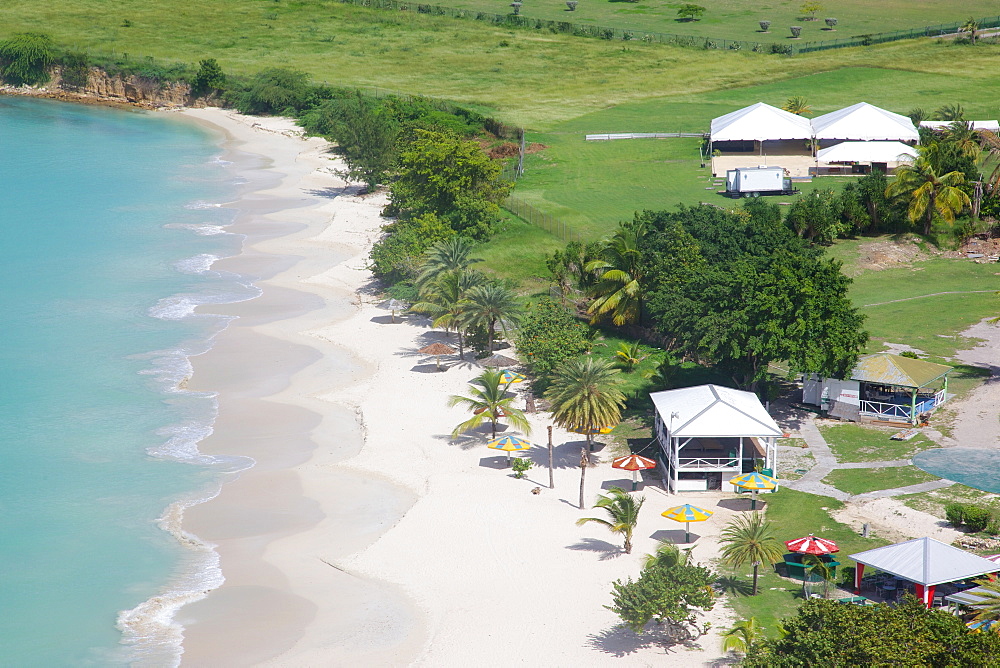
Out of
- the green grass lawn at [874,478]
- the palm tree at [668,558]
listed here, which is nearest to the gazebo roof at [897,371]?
the green grass lawn at [874,478]

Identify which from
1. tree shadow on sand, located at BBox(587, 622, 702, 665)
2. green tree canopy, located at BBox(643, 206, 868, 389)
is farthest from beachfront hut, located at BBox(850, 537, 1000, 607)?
green tree canopy, located at BBox(643, 206, 868, 389)

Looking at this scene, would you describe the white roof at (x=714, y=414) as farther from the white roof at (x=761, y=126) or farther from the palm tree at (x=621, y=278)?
the white roof at (x=761, y=126)

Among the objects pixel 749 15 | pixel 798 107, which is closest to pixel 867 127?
pixel 798 107

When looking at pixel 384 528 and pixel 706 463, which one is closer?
pixel 384 528

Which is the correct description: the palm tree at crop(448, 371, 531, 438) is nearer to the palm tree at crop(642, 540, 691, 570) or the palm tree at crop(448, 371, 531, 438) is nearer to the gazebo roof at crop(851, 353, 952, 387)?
the palm tree at crop(642, 540, 691, 570)

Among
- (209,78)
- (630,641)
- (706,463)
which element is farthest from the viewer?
(209,78)

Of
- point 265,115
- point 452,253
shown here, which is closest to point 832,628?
A: point 452,253

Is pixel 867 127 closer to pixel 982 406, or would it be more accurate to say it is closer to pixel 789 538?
pixel 982 406
